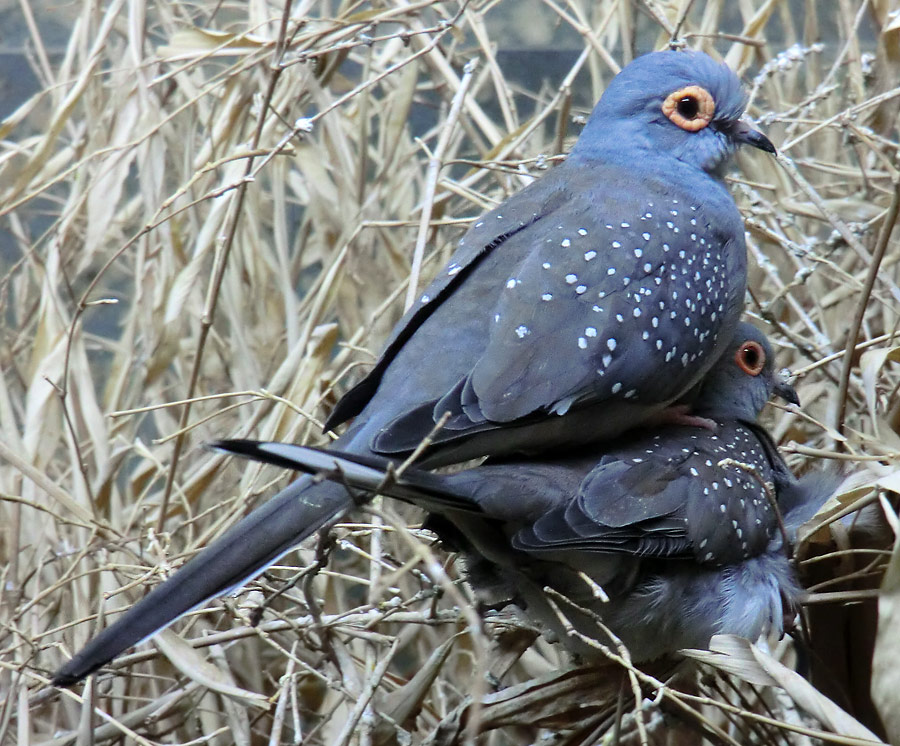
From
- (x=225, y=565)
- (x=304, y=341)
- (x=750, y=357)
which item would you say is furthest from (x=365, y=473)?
(x=750, y=357)

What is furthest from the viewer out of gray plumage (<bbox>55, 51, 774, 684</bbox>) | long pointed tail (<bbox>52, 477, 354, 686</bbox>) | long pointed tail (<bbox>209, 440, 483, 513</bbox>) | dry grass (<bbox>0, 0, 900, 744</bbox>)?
dry grass (<bbox>0, 0, 900, 744</bbox>)

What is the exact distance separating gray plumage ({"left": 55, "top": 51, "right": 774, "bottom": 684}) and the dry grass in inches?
5.5

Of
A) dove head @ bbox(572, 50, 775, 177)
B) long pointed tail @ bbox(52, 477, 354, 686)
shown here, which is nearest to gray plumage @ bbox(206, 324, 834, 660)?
long pointed tail @ bbox(52, 477, 354, 686)

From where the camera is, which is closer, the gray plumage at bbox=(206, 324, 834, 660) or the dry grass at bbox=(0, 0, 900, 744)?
the gray plumage at bbox=(206, 324, 834, 660)

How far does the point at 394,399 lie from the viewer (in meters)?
1.45

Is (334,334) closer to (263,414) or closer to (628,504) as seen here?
(263,414)

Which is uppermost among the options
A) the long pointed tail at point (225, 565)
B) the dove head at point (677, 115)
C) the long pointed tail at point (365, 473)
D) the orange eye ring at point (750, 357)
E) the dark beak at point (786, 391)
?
the dove head at point (677, 115)

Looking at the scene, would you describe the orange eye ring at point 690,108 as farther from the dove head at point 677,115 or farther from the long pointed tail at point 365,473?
the long pointed tail at point 365,473

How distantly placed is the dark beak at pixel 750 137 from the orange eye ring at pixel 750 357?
32 centimetres

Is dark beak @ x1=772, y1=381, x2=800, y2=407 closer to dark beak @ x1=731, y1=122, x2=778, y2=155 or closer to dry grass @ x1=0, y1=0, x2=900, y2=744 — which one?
dry grass @ x1=0, y1=0, x2=900, y2=744

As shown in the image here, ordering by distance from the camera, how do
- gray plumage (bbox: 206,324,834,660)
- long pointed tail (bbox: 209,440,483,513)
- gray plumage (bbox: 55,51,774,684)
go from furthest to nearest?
gray plumage (bbox: 206,324,834,660), gray plumage (bbox: 55,51,774,684), long pointed tail (bbox: 209,440,483,513)

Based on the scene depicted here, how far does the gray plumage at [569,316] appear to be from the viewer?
4.21ft

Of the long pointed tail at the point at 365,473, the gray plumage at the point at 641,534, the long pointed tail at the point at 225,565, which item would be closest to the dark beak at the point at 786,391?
the gray plumage at the point at 641,534

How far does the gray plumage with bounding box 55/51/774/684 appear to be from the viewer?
1.28 meters
